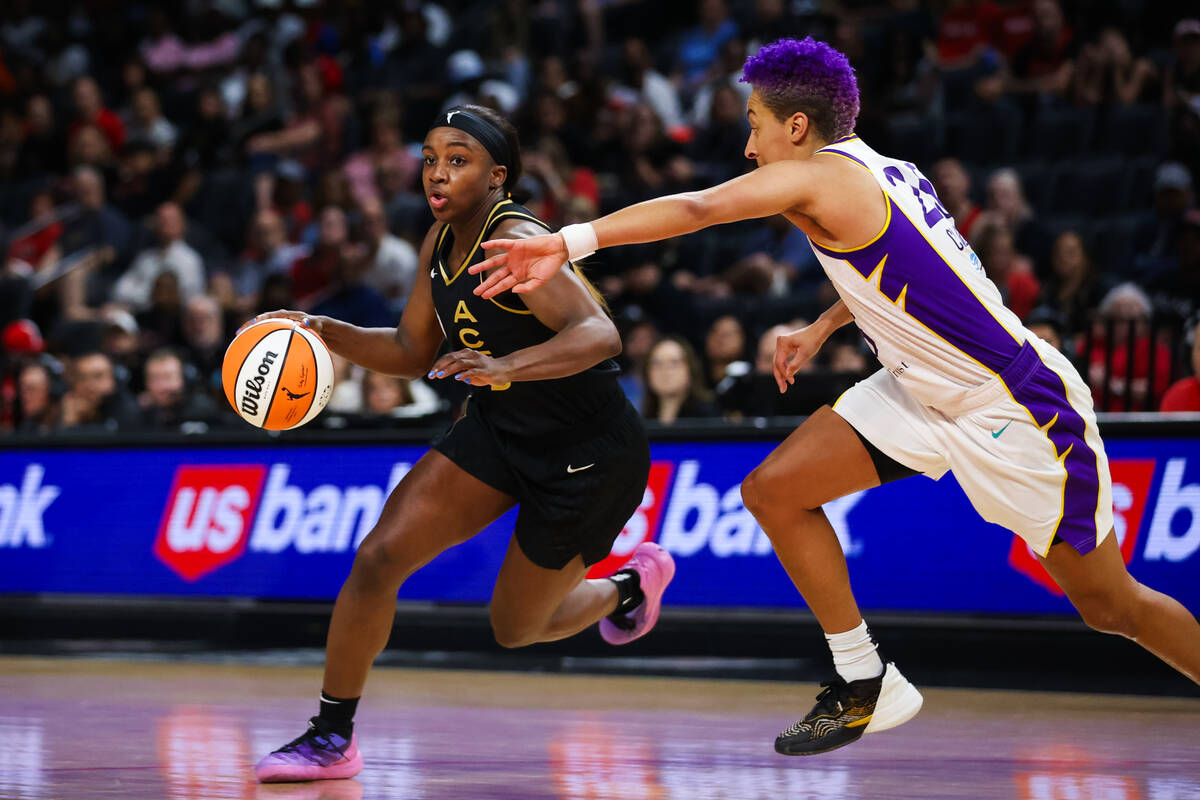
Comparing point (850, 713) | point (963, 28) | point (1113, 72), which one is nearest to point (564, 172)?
point (963, 28)

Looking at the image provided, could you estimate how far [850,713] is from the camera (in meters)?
4.47

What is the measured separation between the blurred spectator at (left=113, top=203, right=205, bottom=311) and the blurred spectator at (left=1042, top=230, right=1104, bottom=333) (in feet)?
23.1

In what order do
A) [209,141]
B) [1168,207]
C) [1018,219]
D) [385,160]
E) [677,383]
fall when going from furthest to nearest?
[209,141] → [385,160] → [1018,219] → [1168,207] → [677,383]

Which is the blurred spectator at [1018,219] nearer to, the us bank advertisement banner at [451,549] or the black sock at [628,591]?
the us bank advertisement banner at [451,549]

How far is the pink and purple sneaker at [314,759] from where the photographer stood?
4.48 m

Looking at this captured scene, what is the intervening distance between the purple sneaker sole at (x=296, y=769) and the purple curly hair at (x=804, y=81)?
7.36 feet

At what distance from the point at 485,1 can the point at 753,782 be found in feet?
40.5

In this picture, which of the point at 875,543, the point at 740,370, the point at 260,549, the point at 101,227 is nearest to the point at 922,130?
the point at 740,370

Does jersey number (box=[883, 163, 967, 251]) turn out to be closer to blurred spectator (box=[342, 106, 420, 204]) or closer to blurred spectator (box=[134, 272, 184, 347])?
blurred spectator (box=[134, 272, 184, 347])

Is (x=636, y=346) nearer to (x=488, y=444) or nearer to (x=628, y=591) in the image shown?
(x=628, y=591)

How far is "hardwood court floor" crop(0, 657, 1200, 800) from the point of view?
437cm

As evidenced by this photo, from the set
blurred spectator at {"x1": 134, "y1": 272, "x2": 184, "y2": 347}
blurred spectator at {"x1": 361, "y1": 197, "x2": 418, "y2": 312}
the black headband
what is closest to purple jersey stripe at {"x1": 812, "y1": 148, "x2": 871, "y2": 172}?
the black headband

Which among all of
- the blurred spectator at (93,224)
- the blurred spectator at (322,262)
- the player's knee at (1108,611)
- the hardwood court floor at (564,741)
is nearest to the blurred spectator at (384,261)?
the blurred spectator at (322,262)

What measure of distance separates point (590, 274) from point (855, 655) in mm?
7317
